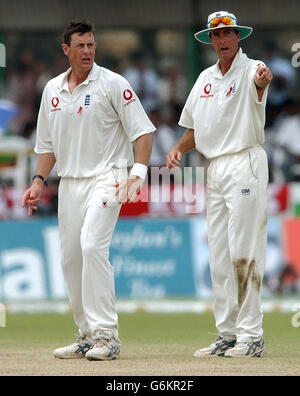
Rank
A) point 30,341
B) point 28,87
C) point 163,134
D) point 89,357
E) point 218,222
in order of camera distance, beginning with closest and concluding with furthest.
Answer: point 89,357
point 218,222
point 30,341
point 163,134
point 28,87

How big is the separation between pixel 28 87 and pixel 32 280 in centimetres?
581

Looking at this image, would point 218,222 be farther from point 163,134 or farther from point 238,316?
point 163,134

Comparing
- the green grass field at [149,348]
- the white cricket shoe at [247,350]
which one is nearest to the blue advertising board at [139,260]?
the green grass field at [149,348]

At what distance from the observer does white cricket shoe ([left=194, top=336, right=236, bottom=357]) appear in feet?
27.9

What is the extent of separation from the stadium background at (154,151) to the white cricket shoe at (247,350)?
253cm

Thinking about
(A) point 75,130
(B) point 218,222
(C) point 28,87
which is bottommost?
(B) point 218,222

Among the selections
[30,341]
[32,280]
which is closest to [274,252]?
[32,280]

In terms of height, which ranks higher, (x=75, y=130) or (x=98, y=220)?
(x=75, y=130)

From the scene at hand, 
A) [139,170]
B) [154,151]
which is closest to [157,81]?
[154,151]

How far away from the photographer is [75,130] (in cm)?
856

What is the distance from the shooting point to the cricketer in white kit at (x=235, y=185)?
8477 mm

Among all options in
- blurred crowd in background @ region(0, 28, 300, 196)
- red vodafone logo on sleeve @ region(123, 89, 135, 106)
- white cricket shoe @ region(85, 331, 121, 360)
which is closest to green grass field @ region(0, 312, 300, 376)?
white cricket shoe @ region(85, 331, 121, 360)

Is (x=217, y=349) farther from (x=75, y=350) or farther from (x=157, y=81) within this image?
(x=157, y=81)

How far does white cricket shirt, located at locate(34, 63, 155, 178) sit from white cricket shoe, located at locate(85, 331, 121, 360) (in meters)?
1.21
